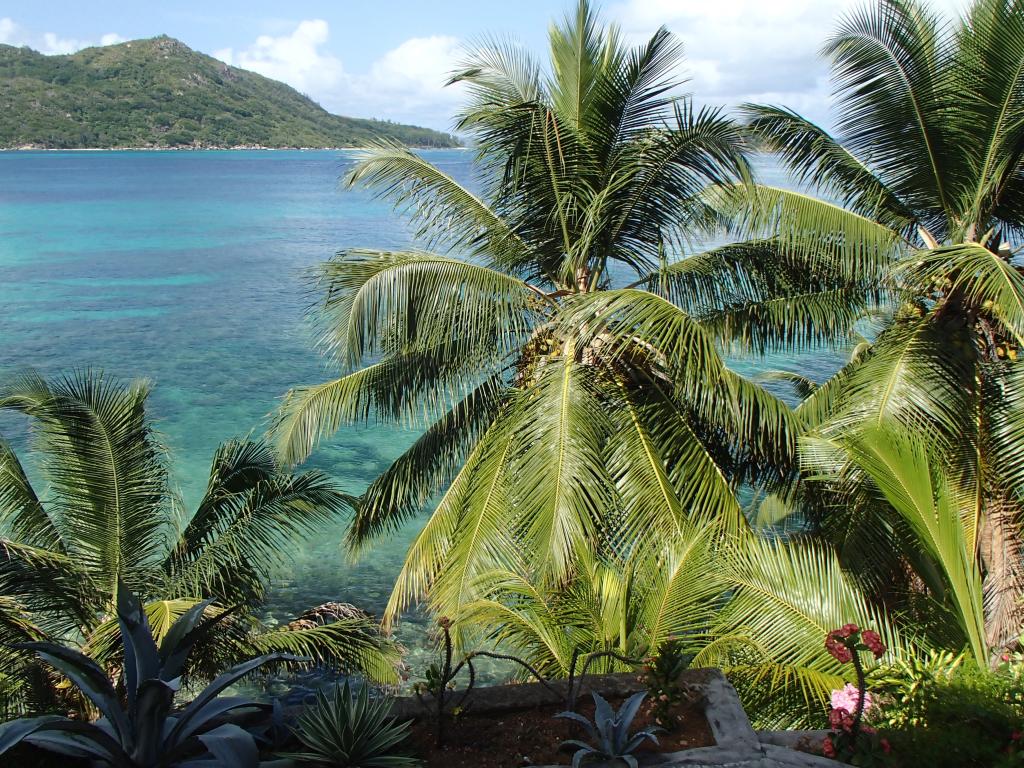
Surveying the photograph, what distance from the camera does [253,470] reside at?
31.5ft

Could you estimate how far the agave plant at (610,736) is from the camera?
4016mm

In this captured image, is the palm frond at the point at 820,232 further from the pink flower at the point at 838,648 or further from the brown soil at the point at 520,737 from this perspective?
the brown soil at the point at 520,737

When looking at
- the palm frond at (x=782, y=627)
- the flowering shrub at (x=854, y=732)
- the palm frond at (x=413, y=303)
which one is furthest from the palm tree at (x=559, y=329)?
the flowering shrub at (x=854, y=732)

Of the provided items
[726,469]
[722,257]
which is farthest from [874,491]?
[722,257]

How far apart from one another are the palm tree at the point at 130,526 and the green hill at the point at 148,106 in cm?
12205

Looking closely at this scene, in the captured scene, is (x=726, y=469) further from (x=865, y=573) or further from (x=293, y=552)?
(x=293, y=552)

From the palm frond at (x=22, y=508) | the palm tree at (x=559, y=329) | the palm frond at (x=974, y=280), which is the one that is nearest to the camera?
the palm frond at (x=974, y=280)

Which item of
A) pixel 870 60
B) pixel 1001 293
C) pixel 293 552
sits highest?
pixel 870 60

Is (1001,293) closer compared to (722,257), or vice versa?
(1001,293)

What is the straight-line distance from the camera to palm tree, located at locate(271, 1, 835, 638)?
8.08m

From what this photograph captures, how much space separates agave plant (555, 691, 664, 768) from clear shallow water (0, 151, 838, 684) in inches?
243

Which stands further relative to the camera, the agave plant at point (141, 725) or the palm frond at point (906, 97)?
the palm frond at point (906, 97)

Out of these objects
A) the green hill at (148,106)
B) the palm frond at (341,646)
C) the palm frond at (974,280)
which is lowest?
the palm frond at (341,646)

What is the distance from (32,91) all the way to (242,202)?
3345 inches
